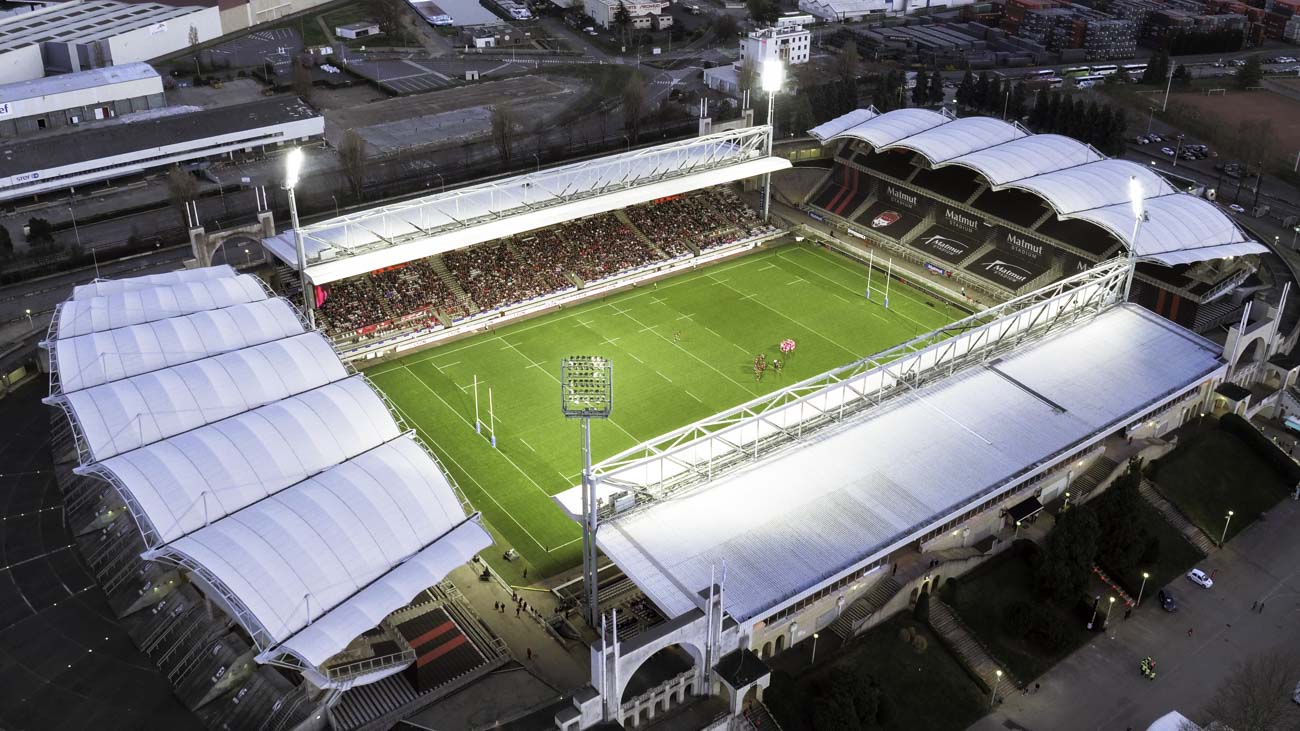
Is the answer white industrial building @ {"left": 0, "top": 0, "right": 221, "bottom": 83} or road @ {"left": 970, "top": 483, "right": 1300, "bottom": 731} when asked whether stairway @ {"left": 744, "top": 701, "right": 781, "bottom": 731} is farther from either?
white industrial building @ {"left": 0, "top": 0, "right": 221, "bottom": 83}

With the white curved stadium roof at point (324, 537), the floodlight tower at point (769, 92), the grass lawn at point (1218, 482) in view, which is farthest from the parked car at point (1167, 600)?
the floodlight tower at point (769, 92)

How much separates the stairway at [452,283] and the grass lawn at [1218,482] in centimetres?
4481

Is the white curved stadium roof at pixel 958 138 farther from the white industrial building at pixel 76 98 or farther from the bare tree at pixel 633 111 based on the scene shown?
the white industrial building at pixel 76 98

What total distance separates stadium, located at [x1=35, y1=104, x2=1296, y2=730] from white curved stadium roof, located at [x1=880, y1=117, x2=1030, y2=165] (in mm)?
376

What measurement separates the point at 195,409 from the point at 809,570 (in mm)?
29797

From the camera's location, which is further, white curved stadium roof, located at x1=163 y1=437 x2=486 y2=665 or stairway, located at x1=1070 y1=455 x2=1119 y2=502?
stairway, located at x1=1070 y1=455 x2=1119 y2=502

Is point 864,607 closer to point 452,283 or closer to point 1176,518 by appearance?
point 1176,518

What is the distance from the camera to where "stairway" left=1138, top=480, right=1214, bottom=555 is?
53.7 metres

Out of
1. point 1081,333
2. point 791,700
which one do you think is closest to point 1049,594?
point 791,700

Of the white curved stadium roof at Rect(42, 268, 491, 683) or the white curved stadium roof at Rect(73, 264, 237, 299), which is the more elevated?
the white curved stadium roof at Rect(73, 264, 237, 299)

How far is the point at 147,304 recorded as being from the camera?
59500 mm

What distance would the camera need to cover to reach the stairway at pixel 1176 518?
5372cm

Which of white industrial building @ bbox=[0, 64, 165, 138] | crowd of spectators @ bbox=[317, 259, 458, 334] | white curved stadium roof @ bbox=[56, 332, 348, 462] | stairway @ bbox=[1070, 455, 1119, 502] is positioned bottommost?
stairway @ bbox=[1070, 455, 1119, 502]

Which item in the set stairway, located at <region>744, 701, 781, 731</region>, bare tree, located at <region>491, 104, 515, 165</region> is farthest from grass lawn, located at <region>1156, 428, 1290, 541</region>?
bare tree, located at <region>491, 104, 515, 165</region>
